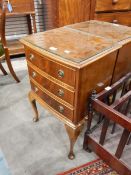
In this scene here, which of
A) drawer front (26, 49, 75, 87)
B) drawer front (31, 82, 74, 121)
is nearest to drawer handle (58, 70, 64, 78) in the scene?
drawer front (26, 49, 75, 87)

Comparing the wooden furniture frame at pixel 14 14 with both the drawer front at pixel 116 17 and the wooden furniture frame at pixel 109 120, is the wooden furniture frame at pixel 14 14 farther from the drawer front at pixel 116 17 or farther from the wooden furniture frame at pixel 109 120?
the wooden furniture frame at pixel 109 120

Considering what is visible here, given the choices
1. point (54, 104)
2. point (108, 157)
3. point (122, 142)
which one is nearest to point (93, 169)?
point (108, 157)

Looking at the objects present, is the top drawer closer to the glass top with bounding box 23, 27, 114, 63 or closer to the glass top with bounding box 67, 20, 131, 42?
the glass top with bounding box 67, 20, 131, 42

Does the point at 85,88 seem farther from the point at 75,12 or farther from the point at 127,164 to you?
the point at 75,12

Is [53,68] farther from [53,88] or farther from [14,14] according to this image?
[14,14]

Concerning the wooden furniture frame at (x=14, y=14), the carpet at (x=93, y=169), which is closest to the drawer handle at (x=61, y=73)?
the carpet at (x=93, y=169)

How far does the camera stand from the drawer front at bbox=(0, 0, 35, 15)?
204 cm

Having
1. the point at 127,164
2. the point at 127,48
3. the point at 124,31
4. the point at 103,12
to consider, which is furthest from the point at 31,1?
the point at 127,164

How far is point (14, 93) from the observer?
194cm

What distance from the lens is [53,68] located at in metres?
1.02

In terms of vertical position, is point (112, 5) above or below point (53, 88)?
above

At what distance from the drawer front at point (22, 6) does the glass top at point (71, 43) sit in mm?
1041

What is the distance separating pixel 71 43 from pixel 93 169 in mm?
837

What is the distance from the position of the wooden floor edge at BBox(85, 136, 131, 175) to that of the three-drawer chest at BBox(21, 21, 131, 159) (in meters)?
0.14
